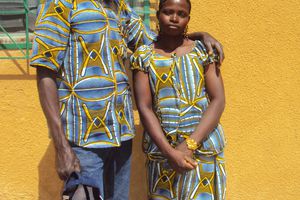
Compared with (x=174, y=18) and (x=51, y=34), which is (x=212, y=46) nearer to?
(x=174, y=18)

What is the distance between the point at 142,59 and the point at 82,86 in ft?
1.28

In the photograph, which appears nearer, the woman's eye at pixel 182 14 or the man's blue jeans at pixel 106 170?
A: the man's blue jeans at pixel 106 170

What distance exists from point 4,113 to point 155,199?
115 cm

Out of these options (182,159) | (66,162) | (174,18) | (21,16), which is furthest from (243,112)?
(21,16)

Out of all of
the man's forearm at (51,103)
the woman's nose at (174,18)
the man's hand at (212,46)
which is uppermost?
the woman's nose at (174,18)

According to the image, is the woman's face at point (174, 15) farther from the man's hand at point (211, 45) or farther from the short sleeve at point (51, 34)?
the short sleeve at point (51, 34)

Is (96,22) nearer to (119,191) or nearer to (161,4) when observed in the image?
(161,4)

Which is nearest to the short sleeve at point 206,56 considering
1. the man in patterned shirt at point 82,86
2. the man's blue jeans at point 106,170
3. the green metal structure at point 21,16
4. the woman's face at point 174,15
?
the woman's face at point 174,15

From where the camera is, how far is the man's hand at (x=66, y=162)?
204cm

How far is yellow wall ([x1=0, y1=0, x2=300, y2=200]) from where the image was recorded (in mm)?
2916

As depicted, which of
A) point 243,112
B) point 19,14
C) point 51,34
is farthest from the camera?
point 243,112

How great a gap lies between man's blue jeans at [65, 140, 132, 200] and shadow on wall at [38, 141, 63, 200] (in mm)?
640

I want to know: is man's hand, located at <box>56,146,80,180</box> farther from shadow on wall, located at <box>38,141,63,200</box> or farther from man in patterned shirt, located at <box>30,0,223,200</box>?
shadow on wall, located at <box>38,141,63,200</box>

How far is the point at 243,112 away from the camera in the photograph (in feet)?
10.2
